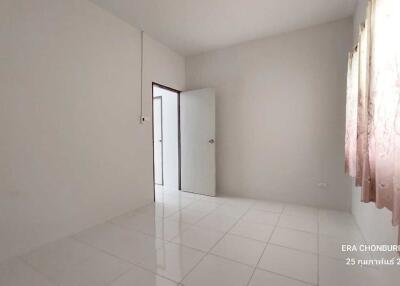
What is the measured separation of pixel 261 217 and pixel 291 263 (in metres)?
1.02

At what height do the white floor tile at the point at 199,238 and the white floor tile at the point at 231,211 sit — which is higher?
the white floor tile at the point at 231,211

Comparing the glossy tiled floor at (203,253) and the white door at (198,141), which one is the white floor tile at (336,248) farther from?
the white door at (198,141)

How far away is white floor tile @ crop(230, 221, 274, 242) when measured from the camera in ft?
7.37

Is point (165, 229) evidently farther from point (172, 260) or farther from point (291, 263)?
point (291, 263)

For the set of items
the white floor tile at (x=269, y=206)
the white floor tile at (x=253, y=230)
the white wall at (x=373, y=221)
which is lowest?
the white floor tile at (x=253, y=230)

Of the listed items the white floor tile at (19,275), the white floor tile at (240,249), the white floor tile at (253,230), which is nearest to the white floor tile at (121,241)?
the white floor tile at (19,275)

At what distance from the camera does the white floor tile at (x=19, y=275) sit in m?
1.54

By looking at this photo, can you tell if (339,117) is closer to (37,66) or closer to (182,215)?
(182,215)

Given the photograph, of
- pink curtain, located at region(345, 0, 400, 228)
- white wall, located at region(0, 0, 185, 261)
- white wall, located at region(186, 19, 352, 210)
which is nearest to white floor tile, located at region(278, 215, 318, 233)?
white wall, located at region(186, 19, 352, 210)

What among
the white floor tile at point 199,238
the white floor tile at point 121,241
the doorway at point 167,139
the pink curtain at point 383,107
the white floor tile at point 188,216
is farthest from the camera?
the doorway at point 167,139

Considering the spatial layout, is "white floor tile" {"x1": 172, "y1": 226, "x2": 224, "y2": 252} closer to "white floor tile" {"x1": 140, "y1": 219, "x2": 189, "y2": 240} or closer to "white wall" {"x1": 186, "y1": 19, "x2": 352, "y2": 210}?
"white floor tile" {"x1": 140, "y1": 219, "x2": 189, "y2": 240}

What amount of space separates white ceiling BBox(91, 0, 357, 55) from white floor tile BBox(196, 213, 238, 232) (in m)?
2.76

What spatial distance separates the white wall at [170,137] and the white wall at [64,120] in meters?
1.17

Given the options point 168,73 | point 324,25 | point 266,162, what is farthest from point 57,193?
point 324,25
